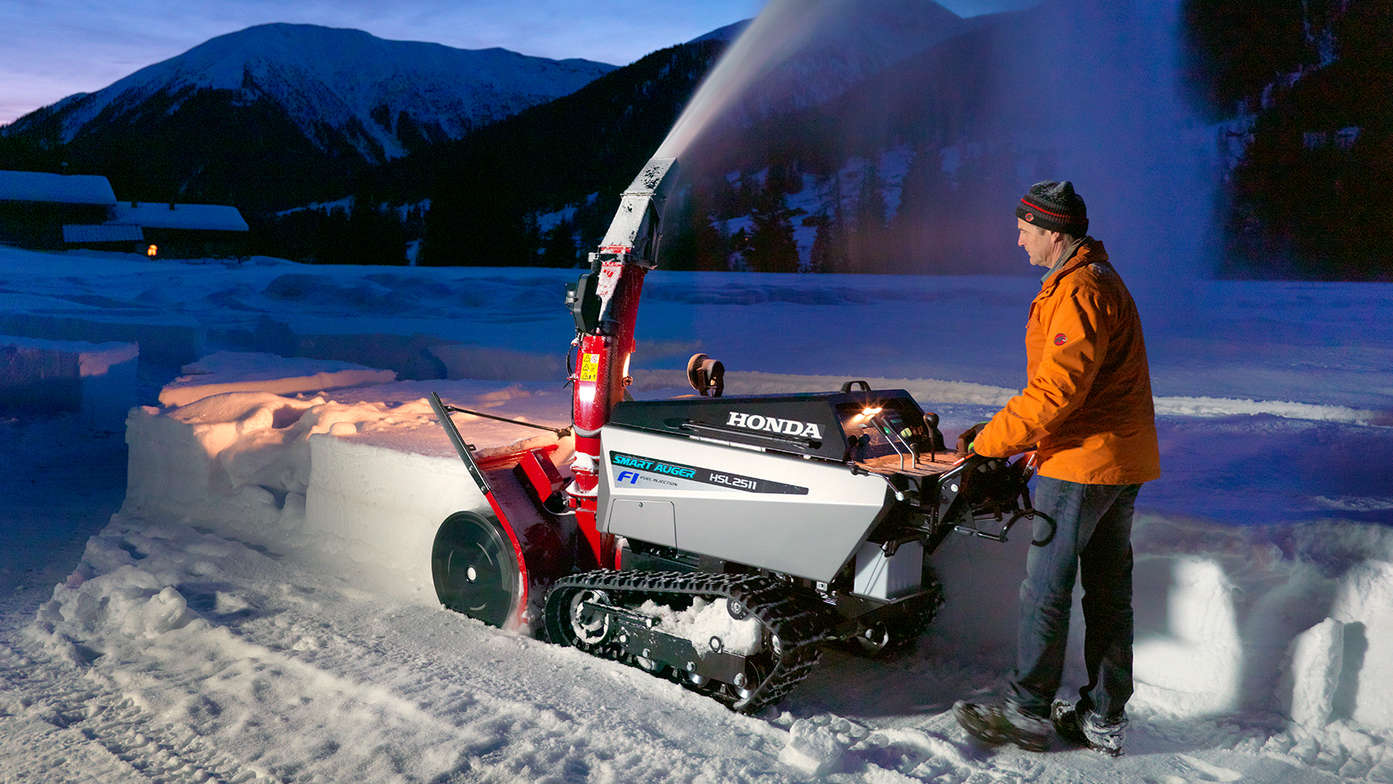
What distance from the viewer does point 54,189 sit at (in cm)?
4128

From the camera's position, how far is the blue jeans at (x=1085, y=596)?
2.60 m

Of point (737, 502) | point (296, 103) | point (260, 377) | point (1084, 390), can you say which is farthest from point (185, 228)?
point (296, 103)

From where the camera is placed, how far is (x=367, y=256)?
149 feet

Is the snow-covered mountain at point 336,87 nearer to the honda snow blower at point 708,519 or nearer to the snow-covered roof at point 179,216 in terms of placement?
the snow-covered roof at point 179,216

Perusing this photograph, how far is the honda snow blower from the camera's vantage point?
2.66 metres

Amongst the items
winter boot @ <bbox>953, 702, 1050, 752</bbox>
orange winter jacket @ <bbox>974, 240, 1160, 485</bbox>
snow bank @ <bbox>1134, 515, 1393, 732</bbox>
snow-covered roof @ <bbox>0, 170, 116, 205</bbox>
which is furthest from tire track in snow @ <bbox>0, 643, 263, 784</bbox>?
snow-covered roof @ <bbox>0, 170, 116, 205</bbox>

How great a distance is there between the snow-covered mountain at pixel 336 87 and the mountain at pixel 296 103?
0.25 metres

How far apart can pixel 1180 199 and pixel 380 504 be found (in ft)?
65.3

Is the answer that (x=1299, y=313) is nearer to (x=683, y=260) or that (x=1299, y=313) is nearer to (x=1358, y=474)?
(x=1358, y=474)

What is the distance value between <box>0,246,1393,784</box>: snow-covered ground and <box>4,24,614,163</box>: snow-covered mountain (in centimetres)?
13313

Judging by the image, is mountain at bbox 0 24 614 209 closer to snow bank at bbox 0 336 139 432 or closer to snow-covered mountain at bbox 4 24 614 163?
snow-covered mountain at bbox 4 24 614 163

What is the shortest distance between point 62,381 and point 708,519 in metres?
9.79

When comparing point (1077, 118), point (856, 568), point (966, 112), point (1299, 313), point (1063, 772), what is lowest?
point (1063, 772)

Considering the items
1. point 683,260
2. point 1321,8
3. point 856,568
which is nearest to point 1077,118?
point 1321,8
